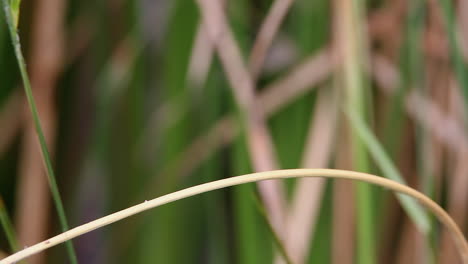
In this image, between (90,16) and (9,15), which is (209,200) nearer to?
(90,16)

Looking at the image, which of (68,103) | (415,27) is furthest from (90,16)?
(415,27)

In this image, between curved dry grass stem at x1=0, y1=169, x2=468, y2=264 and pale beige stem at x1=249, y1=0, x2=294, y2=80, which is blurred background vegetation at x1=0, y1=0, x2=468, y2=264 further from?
curved dry grass stem at x1=0, y1=169, x2=468, y2=264

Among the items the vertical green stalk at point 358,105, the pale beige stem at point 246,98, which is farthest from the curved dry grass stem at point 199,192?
the pale beige stem at point 246,98

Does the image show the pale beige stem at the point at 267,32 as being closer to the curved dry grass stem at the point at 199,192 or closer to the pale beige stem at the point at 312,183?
the pale beige stem at the point at 312,183

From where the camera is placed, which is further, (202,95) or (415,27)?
(202,95)

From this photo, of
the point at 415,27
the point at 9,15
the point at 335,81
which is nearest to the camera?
A: the point at 9,15
